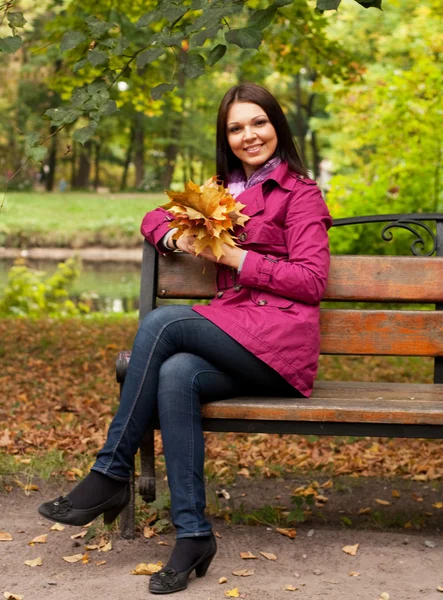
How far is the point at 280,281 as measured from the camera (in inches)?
131

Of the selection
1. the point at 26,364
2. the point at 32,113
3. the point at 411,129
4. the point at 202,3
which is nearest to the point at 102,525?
the point at 202,3

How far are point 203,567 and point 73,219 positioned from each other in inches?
1051

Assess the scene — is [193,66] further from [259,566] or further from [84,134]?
[259,566]

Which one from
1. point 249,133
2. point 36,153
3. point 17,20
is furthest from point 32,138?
point 249,133

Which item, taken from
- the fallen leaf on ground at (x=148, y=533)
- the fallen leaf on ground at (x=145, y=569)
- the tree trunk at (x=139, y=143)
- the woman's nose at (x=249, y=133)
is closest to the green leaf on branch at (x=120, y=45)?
the woman's nose at (x=249, y=133)

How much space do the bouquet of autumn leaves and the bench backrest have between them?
0.50 meters

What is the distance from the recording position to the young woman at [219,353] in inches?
124

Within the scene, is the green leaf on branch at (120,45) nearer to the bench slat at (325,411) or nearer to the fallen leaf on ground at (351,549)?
the bench slat at (325,411)

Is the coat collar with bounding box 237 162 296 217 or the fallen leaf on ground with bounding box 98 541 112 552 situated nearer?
the fallen leaf on ground with bounding box 98 541 112 552

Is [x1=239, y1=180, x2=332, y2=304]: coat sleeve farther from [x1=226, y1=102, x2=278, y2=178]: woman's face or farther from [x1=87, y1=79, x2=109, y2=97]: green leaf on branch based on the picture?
[x1=87, y1=79, x2=109, y2=97]: green leaf on branch

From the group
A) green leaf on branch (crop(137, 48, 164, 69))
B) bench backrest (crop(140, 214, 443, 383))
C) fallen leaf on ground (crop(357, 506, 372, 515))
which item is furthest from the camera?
fallen leaf on ground (crop(357, 506, 372, 515))

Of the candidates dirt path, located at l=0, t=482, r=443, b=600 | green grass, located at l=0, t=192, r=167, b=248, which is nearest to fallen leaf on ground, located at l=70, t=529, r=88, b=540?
dirt path, located at l=0, t=482, r=443, b=600

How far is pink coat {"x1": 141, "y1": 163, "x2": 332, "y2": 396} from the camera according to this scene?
332 cm

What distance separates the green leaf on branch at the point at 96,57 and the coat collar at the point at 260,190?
0.81m
